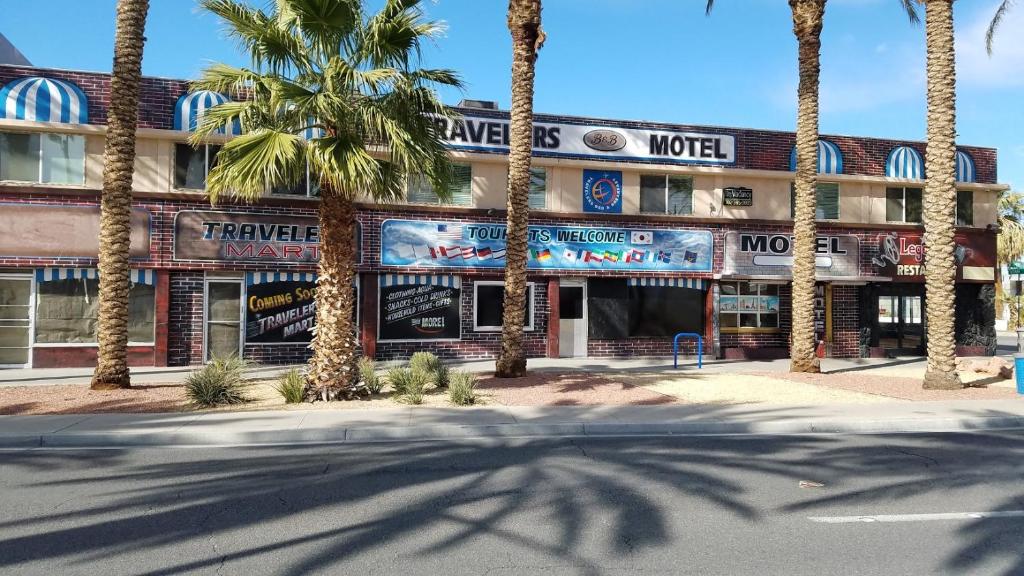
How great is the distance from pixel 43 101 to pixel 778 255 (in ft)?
65.6

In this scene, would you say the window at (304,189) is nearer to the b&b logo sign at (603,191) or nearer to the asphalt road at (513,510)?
the b&b logo sign at (603,191)

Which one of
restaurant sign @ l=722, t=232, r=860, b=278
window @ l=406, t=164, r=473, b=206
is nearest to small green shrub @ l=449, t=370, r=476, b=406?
window @ l=406, t=164, r=473, b=206

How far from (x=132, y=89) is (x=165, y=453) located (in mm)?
7375

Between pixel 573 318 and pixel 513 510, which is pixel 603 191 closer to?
pixel 573 318

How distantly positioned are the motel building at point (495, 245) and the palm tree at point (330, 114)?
6.43 m

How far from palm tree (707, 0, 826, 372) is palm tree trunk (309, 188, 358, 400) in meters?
10.7

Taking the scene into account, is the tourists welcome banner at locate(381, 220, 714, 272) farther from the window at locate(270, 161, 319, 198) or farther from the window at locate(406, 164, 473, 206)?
the window at locate(270, 161, 319, 198)

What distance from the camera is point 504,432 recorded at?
9.45 meters

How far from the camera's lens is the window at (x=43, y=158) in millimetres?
15766

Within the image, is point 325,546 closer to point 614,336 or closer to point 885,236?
point 614,336

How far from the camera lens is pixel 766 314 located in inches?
823

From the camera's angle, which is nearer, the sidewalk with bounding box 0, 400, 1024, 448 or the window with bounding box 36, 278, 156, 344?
the sidewalk with bounding box 0, 400, 1024, 448

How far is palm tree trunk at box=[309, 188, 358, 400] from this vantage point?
36.5ft

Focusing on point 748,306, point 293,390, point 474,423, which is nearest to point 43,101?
point 293,390
